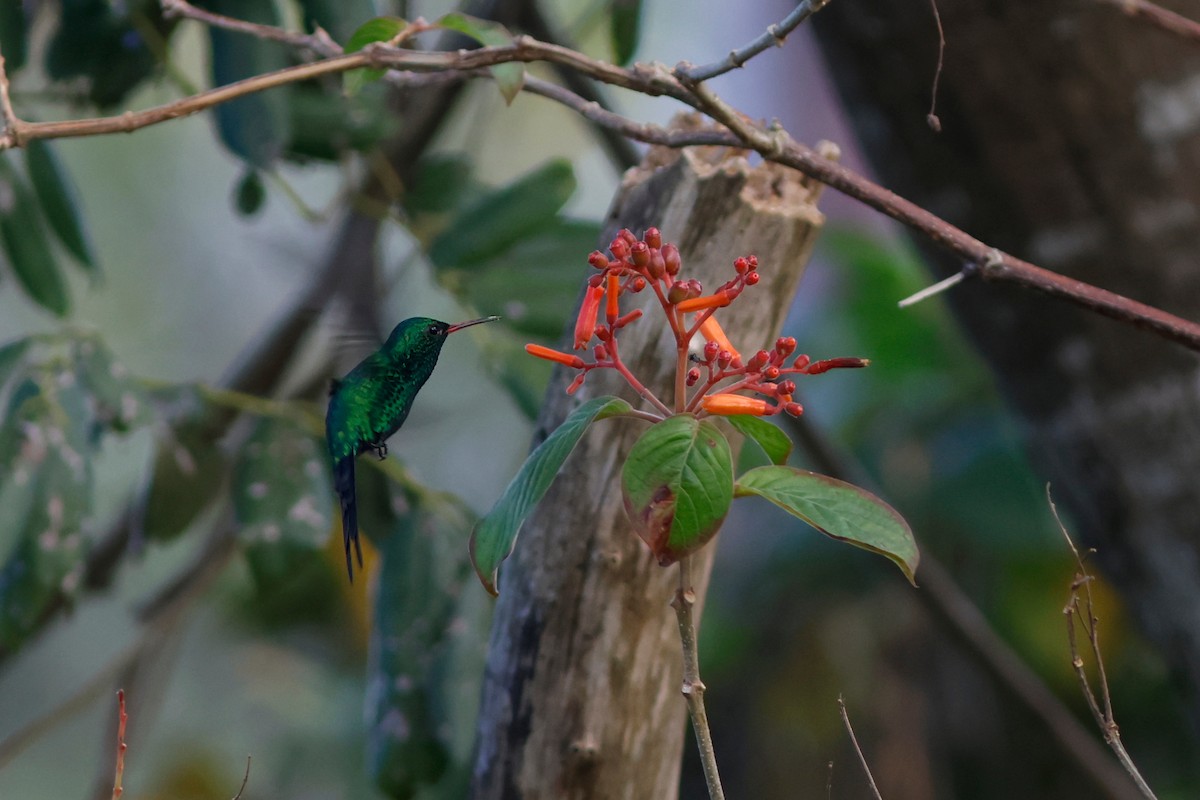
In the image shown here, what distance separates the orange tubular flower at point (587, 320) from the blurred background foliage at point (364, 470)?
21cm

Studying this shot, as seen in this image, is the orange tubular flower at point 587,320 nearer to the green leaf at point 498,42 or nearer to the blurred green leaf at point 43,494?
the green leaf at point 498,42

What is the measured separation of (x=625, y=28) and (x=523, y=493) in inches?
20.0

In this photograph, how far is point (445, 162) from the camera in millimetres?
935

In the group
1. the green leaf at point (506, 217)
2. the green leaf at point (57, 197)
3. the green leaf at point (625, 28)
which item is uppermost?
the green leaf at point (625, 28)

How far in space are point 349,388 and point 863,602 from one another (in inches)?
53.5

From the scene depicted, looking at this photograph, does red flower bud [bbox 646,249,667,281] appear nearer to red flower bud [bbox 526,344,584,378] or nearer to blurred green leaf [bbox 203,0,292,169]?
red flower bud [bbox 526,344,584,378]

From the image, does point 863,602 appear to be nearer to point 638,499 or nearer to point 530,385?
point 530,385

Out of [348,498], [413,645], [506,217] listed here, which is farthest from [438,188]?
[348,498]

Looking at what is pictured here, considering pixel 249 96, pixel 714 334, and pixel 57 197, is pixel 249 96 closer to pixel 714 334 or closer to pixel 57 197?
pixel 57 197

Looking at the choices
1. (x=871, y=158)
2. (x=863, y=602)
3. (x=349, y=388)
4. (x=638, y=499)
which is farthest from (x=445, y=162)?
(x=863, y=602)

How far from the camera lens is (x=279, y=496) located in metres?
0.71

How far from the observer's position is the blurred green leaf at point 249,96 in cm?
73

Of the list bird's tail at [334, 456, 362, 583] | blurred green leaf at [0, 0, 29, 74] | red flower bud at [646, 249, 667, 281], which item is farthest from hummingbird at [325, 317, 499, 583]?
blurred green leaf at [0, 0, 29, 74]

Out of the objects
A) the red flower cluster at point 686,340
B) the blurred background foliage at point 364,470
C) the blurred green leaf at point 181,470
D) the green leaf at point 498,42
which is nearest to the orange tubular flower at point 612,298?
the red flower cluster at point 686,340
